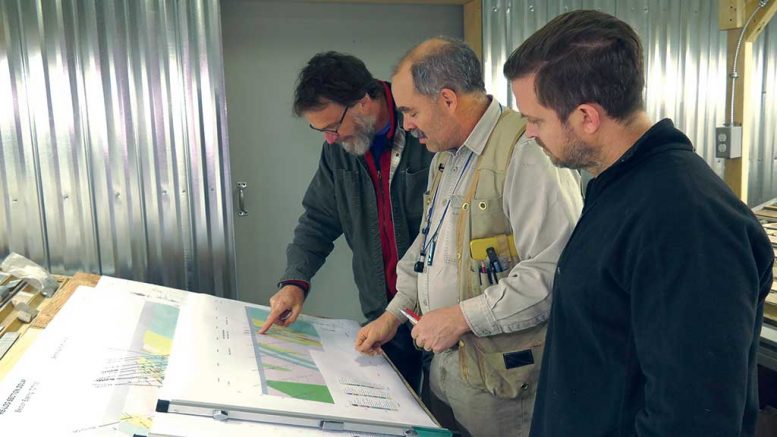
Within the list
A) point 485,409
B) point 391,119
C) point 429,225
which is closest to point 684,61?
point 391,119

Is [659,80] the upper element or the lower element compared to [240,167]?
upper

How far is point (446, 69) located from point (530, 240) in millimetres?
490

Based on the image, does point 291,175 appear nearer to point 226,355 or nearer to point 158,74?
point 158,74

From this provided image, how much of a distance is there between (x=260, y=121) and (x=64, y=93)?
3.04 feet

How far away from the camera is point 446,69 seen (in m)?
1.67

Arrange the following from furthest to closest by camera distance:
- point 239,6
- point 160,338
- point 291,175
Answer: point 291,175 < point 239,6 < point 160,338

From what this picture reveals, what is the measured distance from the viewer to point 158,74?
9.54 feet

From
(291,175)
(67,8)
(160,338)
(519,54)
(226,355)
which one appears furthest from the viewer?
(291,175)

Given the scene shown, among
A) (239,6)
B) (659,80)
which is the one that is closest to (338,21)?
(239,6)

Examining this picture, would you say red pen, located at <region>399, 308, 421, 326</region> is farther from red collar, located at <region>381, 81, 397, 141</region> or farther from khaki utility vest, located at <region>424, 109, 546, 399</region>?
red collar, located at <region>381, 81, 397, 141</region>

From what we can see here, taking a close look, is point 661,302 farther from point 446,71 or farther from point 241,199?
point 241,199

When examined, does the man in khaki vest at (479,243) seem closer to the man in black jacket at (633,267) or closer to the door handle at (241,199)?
the man in black jacket at (633,267)

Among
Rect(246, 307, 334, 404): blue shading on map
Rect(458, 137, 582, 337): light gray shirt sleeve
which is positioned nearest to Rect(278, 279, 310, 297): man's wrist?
Rect(246, 307, 334, 404): blue shading on map

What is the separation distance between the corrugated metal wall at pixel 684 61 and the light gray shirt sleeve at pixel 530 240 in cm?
206
